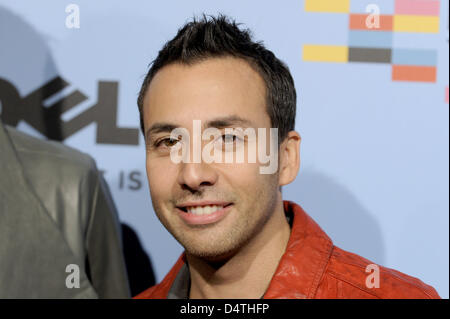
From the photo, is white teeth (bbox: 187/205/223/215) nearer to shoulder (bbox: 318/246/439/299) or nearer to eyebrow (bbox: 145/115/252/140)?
eyebrow (bbox: 145/115/252/140)

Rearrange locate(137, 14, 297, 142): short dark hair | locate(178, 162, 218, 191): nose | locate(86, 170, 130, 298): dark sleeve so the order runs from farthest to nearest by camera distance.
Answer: locate(86, 170, 130, 298): dark sleeve → locate(137, 14, 297, 142): short dark hair → locate(178, 162, 218, 191): nose

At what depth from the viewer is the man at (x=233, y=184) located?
39.1 inches

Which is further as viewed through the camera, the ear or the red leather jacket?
the ear

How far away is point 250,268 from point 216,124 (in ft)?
1.09

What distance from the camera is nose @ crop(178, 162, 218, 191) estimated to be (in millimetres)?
960

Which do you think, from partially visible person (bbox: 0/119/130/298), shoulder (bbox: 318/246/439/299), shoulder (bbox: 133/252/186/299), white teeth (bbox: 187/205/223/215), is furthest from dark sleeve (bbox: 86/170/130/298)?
shoulder (bbox: 318/246/439/299)

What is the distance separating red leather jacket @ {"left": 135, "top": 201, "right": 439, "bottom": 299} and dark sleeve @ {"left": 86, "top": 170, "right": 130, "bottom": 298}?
0.61 metres

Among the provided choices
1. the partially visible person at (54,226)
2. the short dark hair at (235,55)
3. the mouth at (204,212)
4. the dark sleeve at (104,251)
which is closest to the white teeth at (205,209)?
the mouth at (204,212)

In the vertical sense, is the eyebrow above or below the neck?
above

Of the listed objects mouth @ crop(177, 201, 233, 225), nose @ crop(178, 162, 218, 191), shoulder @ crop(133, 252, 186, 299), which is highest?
nose @ crop(178, 162, 218, 191)

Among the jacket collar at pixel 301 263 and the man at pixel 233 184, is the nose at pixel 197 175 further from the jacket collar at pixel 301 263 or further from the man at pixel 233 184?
the jacket collar at pixel 301 263

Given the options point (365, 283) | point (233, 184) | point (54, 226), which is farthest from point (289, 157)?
point (54, 226)

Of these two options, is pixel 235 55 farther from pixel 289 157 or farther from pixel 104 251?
pixel 104 251

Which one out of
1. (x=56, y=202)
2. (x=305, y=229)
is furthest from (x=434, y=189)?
(x=56, y=202)
